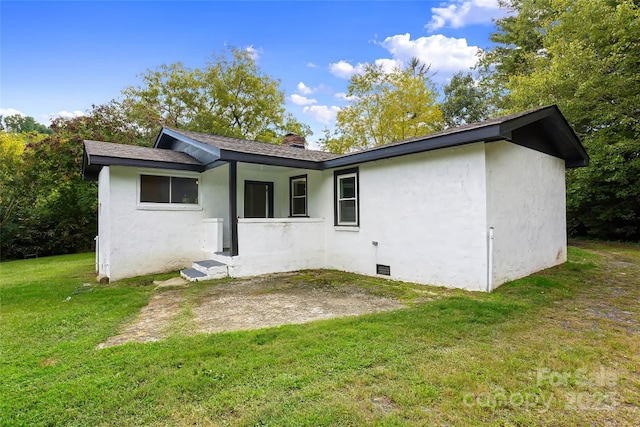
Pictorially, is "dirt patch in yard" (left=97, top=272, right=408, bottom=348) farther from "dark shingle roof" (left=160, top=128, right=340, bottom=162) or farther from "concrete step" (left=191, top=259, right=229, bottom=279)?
"dark shingle roof" (left=160, top=128, right=340, bottom=162)

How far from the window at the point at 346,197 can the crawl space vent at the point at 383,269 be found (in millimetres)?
1169

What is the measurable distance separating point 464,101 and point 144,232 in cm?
Result: 2312

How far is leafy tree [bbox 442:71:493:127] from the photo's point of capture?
74.2 ft

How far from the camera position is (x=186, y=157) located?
877 centimetres

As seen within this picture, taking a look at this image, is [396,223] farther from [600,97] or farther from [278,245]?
[600,97]

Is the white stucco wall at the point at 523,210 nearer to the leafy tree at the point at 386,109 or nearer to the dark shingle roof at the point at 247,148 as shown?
the dark shingle roof at the point at 247,148

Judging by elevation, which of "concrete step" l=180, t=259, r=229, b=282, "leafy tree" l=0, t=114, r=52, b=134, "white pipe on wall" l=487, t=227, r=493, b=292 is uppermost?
"leafy tree" l=0, t=114, r=52, b=134

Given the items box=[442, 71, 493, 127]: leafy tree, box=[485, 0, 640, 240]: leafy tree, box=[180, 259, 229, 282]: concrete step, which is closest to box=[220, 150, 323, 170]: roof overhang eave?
box=[180, 259, 229, 282]: concrete step

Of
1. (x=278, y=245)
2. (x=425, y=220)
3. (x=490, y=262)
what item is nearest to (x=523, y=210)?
(x=490, y=262)

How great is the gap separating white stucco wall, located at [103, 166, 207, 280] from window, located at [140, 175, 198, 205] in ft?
0.54

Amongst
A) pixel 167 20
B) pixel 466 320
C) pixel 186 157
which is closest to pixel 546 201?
pixel 466 320

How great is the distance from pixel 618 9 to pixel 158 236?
52.7 feet

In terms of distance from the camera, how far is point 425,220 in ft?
20.5

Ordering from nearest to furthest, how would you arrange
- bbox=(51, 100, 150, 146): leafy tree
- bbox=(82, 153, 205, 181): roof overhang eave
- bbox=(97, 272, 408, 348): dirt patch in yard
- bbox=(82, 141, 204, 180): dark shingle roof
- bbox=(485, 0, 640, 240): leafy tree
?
bbox=(97, 272, 408, 348): dirt patch in yard, bbox=(82, 153, 205, 181): roof overhang eave, bbox=(82, 141, 204, 180): dark shingle roof, bbox=(485, 0, 640, 240): leafy tree, bbox=(51, 100, 150, 146): leafy tree
